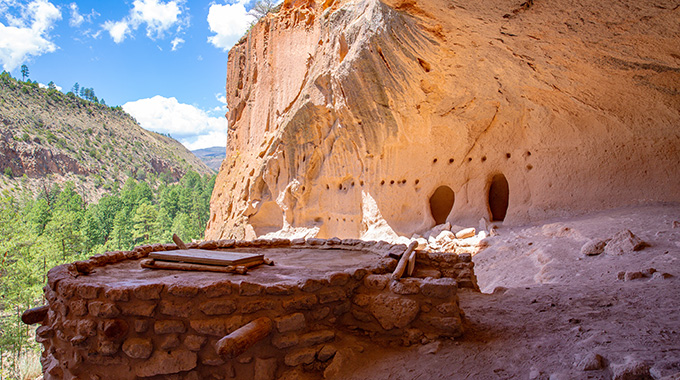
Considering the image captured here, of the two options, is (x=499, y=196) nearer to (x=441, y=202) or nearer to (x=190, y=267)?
(x=441, y=202)

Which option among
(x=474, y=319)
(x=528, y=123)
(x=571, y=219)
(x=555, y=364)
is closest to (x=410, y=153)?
(x=528, y=123)

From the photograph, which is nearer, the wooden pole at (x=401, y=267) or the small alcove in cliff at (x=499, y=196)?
the wooden pole at (x=401, y=267)

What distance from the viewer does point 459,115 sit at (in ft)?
27.0

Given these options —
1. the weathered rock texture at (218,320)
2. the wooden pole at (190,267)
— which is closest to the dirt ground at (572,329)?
the weathered rock texture at (218,320)

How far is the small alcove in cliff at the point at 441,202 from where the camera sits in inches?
404

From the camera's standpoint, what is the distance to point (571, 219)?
6.38 m

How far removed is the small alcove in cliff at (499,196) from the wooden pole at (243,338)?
7.96 metres

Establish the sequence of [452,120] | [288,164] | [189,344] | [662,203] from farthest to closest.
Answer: [288,164]
[452,120]
[662,203]
[189,344]

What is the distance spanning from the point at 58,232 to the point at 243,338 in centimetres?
1941

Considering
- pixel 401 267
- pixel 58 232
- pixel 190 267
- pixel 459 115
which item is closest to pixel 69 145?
pixel 58 232

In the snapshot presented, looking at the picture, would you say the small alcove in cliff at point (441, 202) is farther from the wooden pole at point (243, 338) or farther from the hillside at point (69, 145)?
the hillside at point (69, 145)

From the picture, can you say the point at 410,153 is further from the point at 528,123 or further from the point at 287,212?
the point at 287,212

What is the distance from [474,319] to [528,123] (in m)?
5.79

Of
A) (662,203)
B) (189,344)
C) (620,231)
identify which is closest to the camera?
(189,344)
